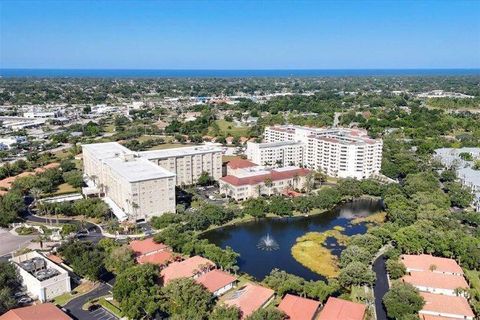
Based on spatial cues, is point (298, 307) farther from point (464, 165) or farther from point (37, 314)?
point (464, 165)

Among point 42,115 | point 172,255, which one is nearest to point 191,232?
point 172,255

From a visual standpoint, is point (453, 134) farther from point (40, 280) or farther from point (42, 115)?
point (42, 115)

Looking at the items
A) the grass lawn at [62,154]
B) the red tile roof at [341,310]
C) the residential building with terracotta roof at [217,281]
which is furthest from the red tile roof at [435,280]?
the grass lawn at [62,154]

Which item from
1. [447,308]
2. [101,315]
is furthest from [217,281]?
[447,308]

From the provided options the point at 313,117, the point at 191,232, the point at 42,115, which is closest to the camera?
the point at 191,232

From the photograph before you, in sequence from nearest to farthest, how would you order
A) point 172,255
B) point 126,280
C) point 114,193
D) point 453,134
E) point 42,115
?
point 126,280
point 172,255
point 114,193
point 453,134
point 42,115

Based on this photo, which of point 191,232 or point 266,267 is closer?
point 266,267
